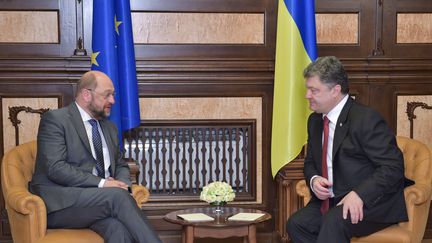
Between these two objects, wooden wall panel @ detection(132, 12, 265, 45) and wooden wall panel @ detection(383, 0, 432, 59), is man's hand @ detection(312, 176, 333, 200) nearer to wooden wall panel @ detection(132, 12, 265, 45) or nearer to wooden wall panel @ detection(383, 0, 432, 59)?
wooden wall panel @ detection(132, 12, 265, 45)

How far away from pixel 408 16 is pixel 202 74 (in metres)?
1.68

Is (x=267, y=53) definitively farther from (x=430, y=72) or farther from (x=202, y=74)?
(x=430, y=72)

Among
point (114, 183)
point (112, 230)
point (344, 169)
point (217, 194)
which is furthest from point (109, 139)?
point (344, 169)

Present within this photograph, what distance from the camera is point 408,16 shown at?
17.2 ft

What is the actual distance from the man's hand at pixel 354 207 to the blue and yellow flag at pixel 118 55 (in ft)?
5.82

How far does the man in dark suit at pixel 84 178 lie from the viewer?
146 inches

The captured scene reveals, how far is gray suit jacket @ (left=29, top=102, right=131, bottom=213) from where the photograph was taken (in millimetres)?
3756

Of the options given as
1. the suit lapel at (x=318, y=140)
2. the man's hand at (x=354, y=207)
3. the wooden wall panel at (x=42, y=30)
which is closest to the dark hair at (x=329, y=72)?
the suit lapel at (x=318, y=140)

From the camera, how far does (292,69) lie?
472cm

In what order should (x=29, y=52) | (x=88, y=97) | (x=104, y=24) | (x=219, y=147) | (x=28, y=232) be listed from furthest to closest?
(x=219, y=147) → (x=29, y=52) → (x=104, y=24) → (x=88, y=97) → (x=28, y=232)

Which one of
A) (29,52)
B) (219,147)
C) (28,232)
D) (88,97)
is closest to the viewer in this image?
(28,232)

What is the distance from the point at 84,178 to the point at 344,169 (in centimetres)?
146

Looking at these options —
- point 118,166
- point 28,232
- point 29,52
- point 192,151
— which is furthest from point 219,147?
point 28,232

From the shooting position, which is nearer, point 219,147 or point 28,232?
point 28,232
